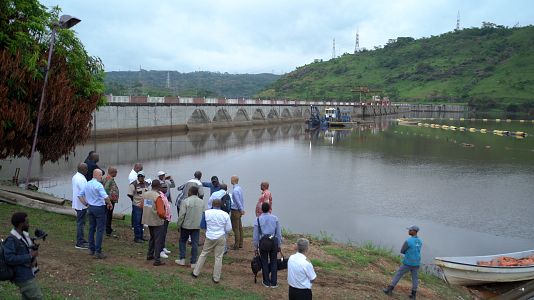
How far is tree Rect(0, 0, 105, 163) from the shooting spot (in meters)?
12.5

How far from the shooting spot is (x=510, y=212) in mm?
20656

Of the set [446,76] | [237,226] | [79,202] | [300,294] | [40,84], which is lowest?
[237,226]

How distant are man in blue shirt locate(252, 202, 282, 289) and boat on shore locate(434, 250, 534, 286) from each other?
235 inches

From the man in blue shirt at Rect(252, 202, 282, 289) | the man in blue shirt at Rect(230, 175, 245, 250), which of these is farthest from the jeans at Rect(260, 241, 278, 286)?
the man in blue shirt at Rect(230, 175, 245, 250)

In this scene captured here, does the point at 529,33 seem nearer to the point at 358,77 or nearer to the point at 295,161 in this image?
the point at 358,77

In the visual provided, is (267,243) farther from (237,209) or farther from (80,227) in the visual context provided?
(80,227)

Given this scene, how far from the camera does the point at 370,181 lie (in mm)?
27375

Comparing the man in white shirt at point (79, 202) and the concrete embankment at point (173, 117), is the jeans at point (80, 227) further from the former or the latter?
the concrete embankment at point (173, 117)

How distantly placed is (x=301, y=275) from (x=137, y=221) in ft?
17.5

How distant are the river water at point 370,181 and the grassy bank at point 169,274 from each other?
342 centimetres

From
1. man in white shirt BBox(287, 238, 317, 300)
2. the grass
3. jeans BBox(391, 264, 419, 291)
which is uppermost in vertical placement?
man in white shirt BBox(287, 238, 317, 300)

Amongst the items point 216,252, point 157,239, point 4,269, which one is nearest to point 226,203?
point 157,239

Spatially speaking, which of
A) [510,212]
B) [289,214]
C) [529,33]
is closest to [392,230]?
[289,214]

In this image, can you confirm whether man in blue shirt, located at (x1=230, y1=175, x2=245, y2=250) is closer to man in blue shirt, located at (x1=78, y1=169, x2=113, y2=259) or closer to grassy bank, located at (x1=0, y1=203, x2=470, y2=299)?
grassy bank, located at (x1=0, y1=203, x2=470, y2=299)
